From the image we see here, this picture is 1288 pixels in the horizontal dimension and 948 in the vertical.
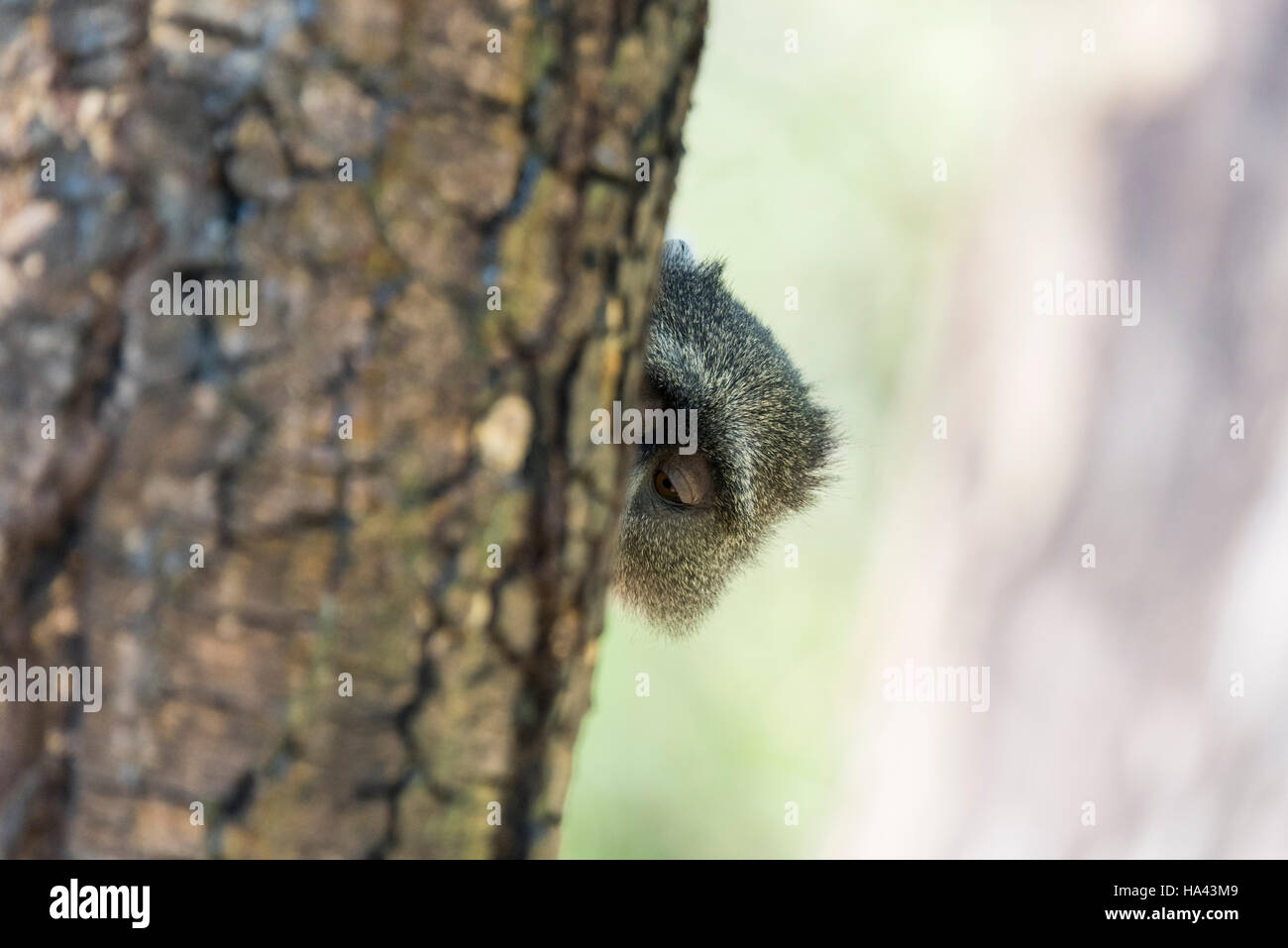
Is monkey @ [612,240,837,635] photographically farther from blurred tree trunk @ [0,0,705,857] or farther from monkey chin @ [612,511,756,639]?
blurred tree trunk @ [0,0,705,857]

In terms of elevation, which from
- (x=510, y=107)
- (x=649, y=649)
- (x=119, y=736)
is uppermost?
(x=510, y=107)

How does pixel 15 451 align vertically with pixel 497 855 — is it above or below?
above

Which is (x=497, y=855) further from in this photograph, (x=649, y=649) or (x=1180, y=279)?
(x=649, y=649)

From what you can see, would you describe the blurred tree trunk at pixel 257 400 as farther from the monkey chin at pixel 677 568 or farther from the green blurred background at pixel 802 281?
the green blurred background at pixel 802 281

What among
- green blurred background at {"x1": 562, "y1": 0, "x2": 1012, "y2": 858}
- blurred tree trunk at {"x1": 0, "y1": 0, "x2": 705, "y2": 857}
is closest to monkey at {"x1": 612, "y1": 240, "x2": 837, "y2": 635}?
green blurred background at {"x1": 562, "y1": 0, "x2": 1012, "y2": 858}

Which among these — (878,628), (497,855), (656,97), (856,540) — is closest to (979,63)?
(856,540)

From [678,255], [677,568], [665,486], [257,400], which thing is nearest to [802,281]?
[678,255]

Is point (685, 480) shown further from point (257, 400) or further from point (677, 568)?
point (257, 400)
